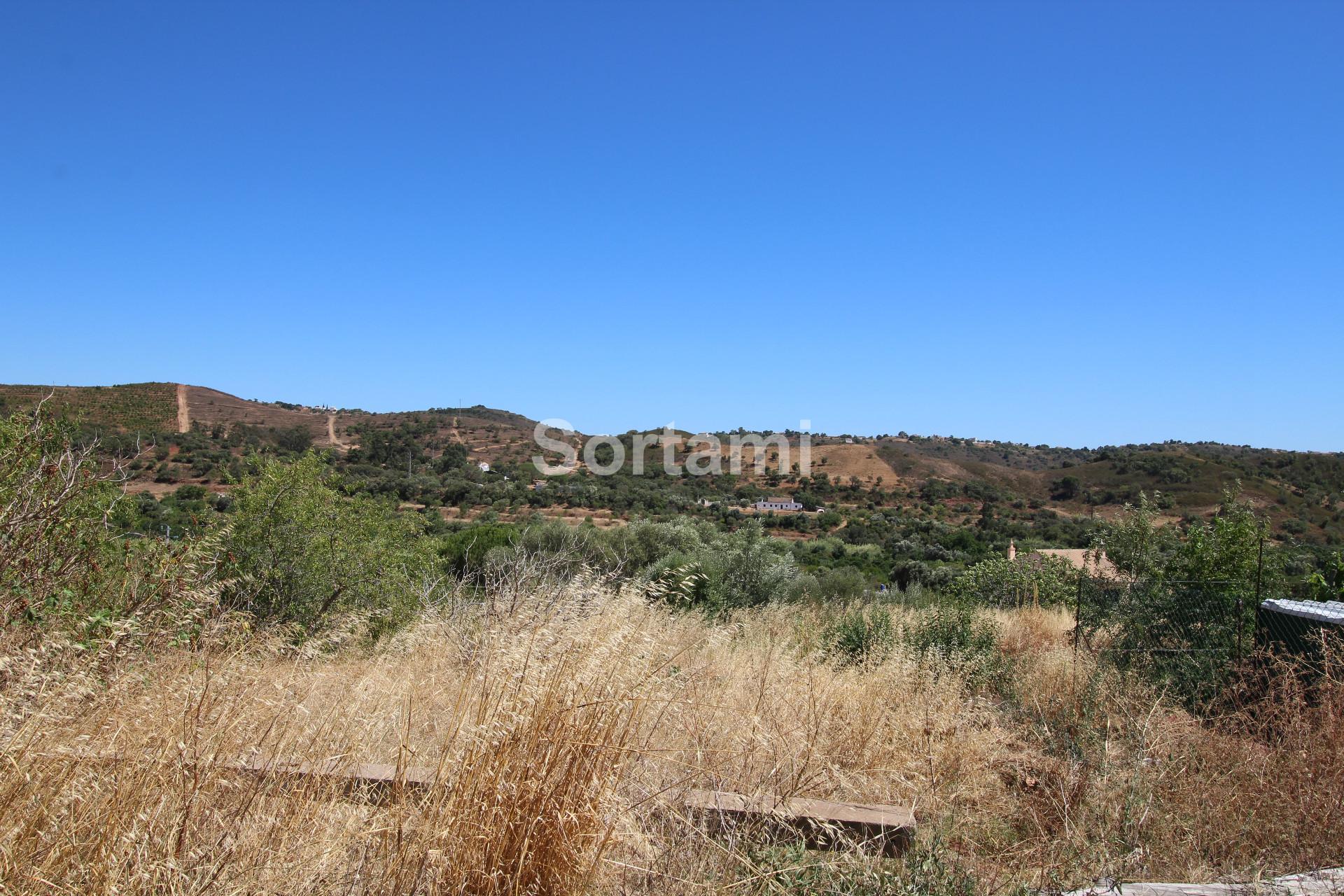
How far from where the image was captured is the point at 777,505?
3866cm

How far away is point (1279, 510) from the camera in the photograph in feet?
88.2

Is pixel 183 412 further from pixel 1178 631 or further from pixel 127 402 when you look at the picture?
pixel 1178 631

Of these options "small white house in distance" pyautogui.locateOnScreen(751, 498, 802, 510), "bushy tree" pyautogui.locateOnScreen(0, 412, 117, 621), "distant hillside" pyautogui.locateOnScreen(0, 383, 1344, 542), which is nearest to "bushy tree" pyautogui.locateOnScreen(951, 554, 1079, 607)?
"distant hillside" pyautogui.locateOnScreen(0, 383, 1344, 542)

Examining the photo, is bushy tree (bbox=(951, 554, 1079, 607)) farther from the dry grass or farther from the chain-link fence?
the dry grass

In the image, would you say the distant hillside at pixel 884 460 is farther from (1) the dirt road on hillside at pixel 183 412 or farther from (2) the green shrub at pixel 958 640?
(2) the green shrub at pixel 958 640

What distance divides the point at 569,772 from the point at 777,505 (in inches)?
1435

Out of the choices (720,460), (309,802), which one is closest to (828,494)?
(720,460)

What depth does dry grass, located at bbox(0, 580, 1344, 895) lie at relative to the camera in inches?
95.6

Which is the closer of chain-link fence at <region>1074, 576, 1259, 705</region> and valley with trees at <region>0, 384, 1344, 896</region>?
valley with trees at <region>0, 384, 1344, 896</region>

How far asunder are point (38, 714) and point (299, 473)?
308 inches

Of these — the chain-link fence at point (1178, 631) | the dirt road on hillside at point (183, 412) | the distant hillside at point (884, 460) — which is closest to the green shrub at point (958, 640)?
the chain-link fence at point (1178, 631)

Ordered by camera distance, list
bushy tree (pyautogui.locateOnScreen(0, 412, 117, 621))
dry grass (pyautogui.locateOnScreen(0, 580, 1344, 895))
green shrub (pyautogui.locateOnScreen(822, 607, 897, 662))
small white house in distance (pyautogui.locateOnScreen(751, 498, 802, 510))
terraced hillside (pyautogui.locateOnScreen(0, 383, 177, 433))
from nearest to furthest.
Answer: dry grass (pyautogui.locateOnScreen(0, 580, 1344, 895)) → bushy tree (pyautogui.locateOnScreen(0, 412, 117, 621)) → green shrub (pyautogui.locateOnScreen(822, 607, 897, 662)) → terraced hillside (pyautogui.locateOnScreen(0, 383, 177, 433)) → small white house in distance (pyautogui.locateOnScreen(751, 498, 802, 510))
